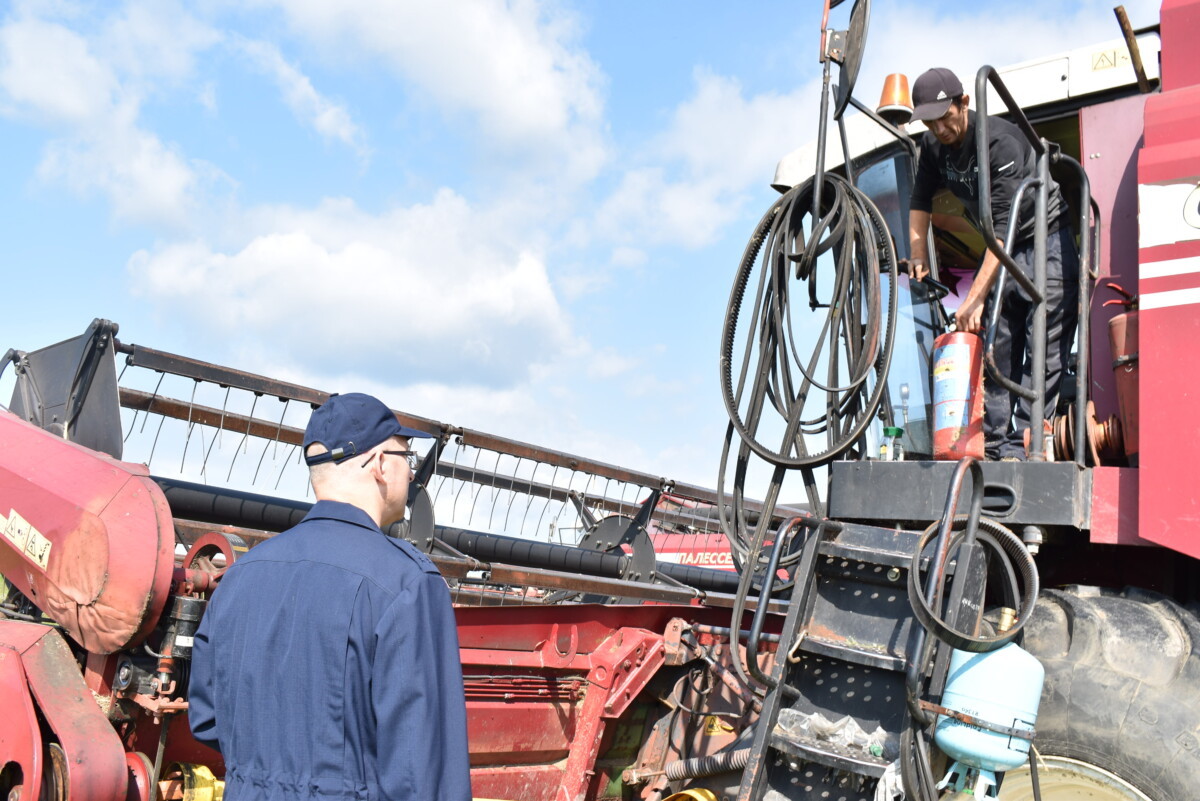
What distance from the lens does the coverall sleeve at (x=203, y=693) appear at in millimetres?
2258

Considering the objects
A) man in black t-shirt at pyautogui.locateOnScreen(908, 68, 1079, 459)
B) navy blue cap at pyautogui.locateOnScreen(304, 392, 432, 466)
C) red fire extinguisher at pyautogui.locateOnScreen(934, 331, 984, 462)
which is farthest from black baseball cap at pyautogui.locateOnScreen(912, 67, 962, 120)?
navy blue cap at pyautogui.locateOnScreen(304, 392, 432, 466)

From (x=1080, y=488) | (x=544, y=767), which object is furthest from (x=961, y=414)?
(x=544, y=767)

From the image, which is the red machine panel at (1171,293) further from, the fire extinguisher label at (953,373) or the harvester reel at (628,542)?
the harvester reel at (628,542)

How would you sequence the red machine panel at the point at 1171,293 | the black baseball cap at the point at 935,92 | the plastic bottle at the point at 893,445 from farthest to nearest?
the plastic bottle at the point at 893,445
the black baseball cap at the point at 935,92
the red machine panel at the point at 1171,293

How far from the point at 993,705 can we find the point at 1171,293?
1295mm

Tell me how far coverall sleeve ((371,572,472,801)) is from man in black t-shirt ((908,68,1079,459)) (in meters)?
2.19

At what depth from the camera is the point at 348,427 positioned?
83.9 inches

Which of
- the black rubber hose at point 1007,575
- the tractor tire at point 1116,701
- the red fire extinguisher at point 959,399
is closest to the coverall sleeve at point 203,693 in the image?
the black rubber hose at point 1007,575

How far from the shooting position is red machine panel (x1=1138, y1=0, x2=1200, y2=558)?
2.95 metres

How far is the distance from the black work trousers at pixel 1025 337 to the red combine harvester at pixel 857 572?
0.10 m

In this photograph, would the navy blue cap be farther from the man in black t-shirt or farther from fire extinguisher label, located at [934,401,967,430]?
the man in black t-shirt

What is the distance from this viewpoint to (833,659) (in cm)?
317

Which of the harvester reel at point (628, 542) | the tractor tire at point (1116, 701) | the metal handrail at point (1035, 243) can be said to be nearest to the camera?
the tractor tire at point (1116, 701)

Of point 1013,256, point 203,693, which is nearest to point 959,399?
point 1013,256
